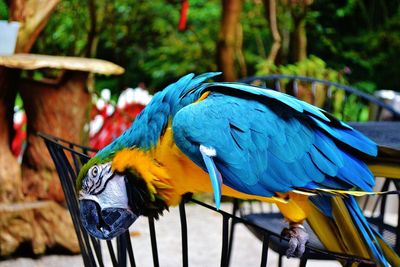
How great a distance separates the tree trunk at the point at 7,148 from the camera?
243cm

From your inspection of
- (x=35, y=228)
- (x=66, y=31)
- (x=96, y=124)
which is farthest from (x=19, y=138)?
(x=66, y=31)

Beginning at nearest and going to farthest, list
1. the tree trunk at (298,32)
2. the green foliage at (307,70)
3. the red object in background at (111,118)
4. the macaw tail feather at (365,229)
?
the macaw tail feather at (365,229) < the red object in background at (111,118) < the green foliage at (307,70) < the tree trunk at (298,32)

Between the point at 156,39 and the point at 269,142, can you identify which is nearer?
the point at 269,142

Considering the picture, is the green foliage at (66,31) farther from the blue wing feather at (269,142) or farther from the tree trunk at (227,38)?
the blue wing feather at (269,142)

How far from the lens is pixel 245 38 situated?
602cm

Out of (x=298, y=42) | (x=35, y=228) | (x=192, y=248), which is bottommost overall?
(x=192, y=248)

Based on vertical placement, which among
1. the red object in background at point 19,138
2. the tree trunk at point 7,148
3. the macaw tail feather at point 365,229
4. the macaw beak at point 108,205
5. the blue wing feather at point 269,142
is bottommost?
the red object in background at point 19,138

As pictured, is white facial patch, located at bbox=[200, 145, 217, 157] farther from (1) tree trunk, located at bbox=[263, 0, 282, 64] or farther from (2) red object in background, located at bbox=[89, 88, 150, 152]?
(1) tree trunk, located at bbox=[263, 0, 282, 64]

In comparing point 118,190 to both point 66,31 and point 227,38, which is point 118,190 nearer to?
point 227,38

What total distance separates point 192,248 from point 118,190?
1.82 metres

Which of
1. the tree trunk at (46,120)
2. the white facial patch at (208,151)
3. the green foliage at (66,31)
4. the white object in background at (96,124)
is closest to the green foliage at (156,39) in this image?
the green foliage at (66,31)

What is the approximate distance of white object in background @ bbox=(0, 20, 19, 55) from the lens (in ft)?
7.55

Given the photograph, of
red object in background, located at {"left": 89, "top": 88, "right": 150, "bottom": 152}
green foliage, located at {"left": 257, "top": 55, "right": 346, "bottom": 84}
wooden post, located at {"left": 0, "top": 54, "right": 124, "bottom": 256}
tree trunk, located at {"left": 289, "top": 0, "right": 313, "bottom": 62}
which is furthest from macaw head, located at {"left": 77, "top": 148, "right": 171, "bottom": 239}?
tree trunk, located at {"left": 289, "top": 0, "right": 313, "bottom": 62}

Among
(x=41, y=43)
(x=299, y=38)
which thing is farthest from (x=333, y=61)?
(x=41, y=43)
